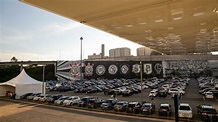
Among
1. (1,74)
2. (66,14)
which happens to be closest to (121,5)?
(66,14)

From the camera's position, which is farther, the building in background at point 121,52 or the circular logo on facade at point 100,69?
the building in background at point 121,52

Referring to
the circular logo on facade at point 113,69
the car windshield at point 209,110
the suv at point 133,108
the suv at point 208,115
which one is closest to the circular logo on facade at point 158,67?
the circular logo on facade at point 113,69

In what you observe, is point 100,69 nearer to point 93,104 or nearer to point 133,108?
point 93,104

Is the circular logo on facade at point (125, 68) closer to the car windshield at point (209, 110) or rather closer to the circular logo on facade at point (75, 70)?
the circular logo on facade at point (75, 70)

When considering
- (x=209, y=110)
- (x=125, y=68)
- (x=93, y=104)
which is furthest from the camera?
(x=125, y=68)

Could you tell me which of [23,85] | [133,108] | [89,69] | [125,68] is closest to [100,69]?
[89,69]

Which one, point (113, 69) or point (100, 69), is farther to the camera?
point (100, 69)

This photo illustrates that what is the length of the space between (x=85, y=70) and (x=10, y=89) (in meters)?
35.1

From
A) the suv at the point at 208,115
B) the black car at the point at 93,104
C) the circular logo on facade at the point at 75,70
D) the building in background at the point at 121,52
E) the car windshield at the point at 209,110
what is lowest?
the black car at the point at 93,104

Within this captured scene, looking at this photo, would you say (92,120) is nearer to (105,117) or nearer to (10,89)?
(105,117)

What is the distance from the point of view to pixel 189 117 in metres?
15.2

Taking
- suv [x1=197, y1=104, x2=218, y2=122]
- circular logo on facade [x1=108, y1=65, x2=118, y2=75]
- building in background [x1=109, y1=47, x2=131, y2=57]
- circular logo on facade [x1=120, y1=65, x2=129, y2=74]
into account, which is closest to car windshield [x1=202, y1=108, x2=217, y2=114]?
suv [x1=197, y1=104, x2=218, y2=122]

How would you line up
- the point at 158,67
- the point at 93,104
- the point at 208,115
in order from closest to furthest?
the point at 208,115 → the point at 93,104 → the point at 158,67

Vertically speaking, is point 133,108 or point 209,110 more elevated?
point 209,110
